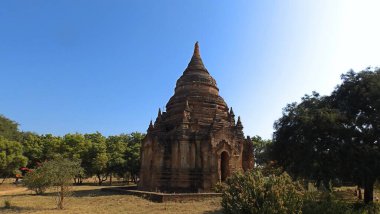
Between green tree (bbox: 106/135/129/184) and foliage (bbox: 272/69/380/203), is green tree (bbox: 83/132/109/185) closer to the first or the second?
green tree (bbox: 106/135/129/184)

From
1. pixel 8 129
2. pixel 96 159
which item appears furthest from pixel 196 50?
pixel 8 129

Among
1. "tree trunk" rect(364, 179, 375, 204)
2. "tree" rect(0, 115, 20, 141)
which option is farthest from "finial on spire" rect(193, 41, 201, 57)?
"tree" rect(0, 115, 20, 141)

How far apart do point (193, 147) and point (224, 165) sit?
3.30 m

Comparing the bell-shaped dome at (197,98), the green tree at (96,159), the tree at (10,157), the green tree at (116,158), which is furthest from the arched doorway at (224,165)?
the tree at (10,157)

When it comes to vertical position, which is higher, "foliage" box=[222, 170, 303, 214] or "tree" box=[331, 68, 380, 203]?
"tree" box=[331, 68, 380, 203]

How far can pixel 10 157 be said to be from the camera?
3909 cm

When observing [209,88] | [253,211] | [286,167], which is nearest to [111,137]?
[209,88]

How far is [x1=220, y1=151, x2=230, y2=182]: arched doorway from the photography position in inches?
1123

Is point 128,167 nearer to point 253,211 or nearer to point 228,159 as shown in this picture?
point 228,159

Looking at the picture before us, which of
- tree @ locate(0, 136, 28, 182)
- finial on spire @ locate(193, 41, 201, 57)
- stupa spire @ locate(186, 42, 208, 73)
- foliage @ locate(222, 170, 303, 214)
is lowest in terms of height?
foliage @ locate(222, 170, 303, 214)

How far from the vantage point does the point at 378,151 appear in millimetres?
18031

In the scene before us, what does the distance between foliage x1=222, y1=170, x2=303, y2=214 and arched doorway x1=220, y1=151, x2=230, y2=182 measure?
52.1ft

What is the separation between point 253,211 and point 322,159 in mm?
10017

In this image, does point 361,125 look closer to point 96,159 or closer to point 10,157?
point 96,159
